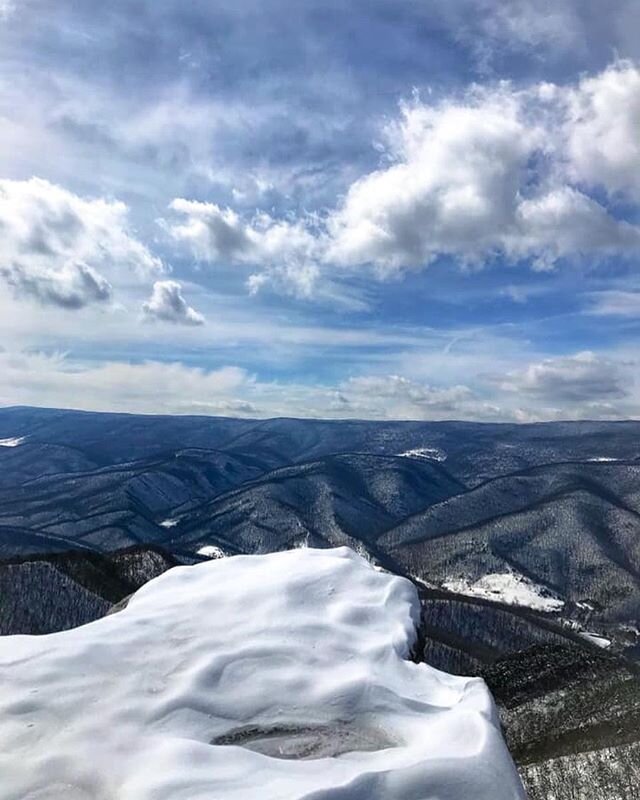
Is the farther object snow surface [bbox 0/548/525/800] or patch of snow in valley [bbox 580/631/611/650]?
patch of snow in valley [bbox 580/631/611/650]

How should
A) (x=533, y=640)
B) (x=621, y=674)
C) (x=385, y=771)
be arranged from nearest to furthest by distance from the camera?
(x=385, y=771)
(x=621, y=674)
(x=533, y=640)

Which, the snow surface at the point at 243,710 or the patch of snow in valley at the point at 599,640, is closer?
the snow surface at the point at 243,710

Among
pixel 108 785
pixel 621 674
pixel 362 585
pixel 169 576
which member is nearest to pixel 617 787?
pixel 621 674

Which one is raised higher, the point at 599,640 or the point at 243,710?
the point at 243,710

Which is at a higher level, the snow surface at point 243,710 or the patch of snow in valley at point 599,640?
the snow surface at point 243,710

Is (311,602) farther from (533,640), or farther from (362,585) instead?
Answer: (533,640)

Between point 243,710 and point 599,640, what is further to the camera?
point 599,640

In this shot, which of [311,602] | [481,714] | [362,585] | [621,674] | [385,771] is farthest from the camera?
[621,674]

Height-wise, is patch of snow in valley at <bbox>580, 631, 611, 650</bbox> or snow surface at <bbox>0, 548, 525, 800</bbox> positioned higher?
snow surface at <bbox>0, 548, 525, 800</bbox>
